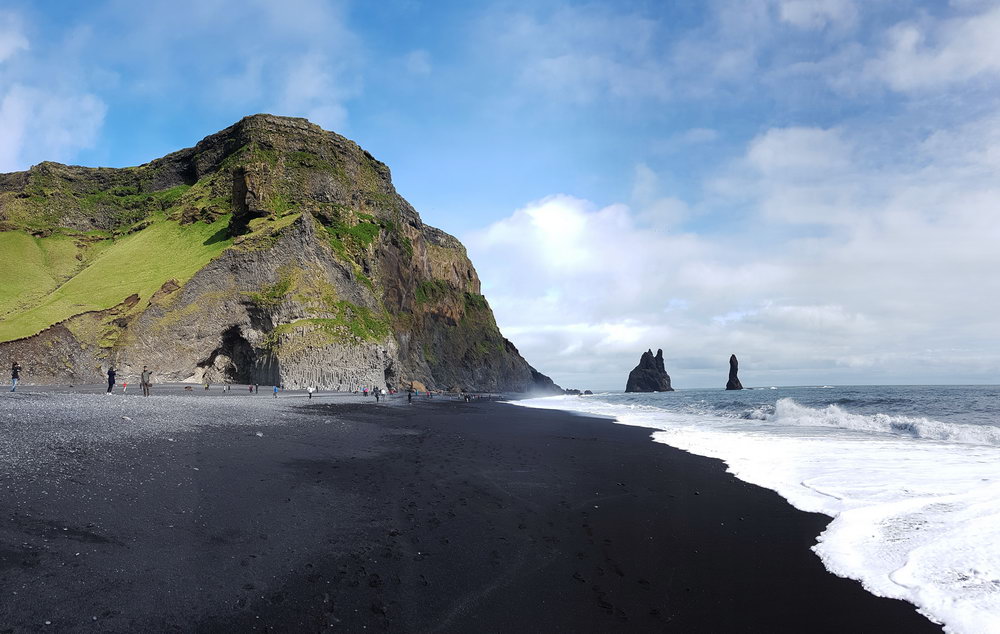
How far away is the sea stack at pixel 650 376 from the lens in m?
179

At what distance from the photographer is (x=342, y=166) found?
75500 millimetres

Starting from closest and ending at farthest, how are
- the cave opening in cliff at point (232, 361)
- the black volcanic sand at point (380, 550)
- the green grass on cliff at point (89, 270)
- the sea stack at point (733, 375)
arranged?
the black volcanic sand at point (380, 550) < the green grass on cliff at point (89, 270) < the cave opening in cliff at point (232, 361) < the sea stack at point (733, 375)

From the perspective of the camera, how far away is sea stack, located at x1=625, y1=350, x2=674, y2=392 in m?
179

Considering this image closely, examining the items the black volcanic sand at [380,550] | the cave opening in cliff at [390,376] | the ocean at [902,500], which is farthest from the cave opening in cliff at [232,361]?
the ocean at [902,500]

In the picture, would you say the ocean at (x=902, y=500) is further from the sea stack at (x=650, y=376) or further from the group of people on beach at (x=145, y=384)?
the sea stack at (x=650, y=376)

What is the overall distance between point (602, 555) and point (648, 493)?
4476 mm

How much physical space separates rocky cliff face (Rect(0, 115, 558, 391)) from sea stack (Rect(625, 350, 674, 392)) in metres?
103

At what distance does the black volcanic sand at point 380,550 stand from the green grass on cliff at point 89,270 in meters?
41.5

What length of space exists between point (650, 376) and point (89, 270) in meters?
167

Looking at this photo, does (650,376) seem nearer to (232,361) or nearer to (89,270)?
(232,361)

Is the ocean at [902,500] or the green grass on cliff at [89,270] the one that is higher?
the green grass on cliff at [89,270]

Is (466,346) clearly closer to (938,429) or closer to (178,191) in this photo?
(178,191)

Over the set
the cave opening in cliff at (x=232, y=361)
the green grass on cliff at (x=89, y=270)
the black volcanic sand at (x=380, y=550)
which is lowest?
the black volcanic sand at (x=380, y=550)

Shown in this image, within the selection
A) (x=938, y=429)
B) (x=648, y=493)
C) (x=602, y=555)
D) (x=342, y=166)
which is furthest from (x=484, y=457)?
(x=342, y=166)
